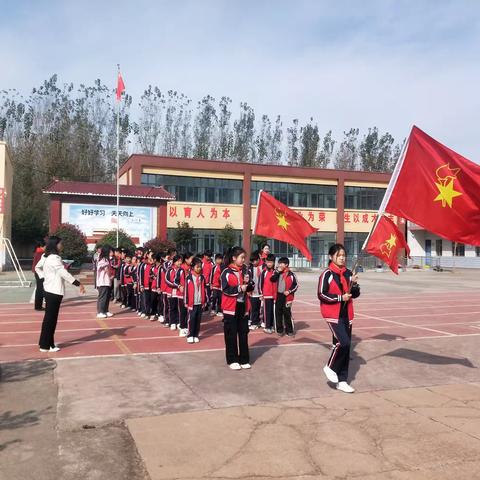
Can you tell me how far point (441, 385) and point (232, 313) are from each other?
2.77 m

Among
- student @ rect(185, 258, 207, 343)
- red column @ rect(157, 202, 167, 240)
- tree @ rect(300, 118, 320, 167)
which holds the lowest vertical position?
student @ rect(185, 258, 207, 343)

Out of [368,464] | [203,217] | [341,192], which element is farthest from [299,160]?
[368,464]

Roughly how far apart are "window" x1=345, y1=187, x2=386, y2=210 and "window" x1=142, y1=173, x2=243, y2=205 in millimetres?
10496

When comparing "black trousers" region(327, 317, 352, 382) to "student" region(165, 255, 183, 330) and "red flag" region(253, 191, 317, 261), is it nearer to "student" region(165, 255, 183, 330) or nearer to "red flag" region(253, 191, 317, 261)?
"red flag" region(253, 191, 317, 261)

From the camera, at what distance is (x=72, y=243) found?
2792 cm

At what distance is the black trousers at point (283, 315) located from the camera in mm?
9961

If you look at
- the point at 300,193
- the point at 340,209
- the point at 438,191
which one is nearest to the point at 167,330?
the point at 438,191

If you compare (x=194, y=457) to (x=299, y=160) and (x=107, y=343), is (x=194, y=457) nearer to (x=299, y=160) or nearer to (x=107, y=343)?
(x=107, y=343)

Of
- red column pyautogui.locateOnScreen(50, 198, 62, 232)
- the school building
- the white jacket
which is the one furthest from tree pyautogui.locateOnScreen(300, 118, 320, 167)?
the white jacket

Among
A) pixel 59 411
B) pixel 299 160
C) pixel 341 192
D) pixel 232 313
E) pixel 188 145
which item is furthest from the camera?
pixel 299 160

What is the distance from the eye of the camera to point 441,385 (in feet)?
20.9

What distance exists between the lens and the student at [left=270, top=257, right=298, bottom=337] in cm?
993

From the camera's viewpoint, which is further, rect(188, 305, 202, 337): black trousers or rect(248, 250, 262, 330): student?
rect(248, 250, 262, 330): student

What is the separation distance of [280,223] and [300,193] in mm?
34354
